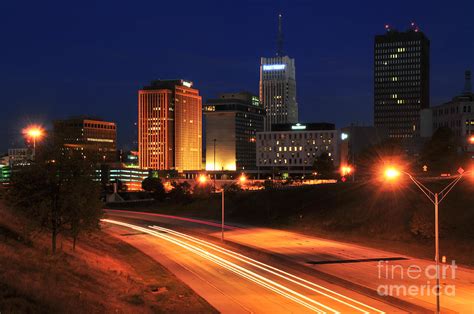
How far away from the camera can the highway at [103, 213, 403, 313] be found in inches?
1066

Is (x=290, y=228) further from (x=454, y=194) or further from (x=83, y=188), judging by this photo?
(x=83, y=188)

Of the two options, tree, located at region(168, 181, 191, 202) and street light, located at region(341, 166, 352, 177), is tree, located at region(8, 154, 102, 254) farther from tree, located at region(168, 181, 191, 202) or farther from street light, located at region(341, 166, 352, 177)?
street light, located at region(341, 166, 352, 177)

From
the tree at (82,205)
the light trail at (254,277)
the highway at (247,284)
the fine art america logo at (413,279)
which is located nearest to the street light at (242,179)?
the light trail at (254,277)

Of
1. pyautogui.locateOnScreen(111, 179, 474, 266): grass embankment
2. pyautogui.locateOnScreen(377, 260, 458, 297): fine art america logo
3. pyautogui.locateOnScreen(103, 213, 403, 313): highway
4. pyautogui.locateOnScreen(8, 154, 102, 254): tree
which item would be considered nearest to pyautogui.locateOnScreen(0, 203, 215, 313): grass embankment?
pyautogui.locateOnScreen(103, 213, 403, 313): highway

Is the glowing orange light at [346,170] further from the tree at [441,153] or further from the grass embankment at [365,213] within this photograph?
the grass embankment at [365,213]

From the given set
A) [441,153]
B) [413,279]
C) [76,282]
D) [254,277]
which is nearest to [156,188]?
[441,153]

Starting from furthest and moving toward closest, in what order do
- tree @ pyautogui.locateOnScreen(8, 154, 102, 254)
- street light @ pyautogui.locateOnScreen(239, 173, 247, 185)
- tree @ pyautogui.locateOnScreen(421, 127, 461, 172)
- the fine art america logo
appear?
street light @ pyautogui.locateOnScreen(239, 173, 247, 185) < tree @ pyautogui.locateOnScreen(421, 127, 461, 172) < tree @ pyautogui.locateOnScreen(8, 154, 102, 254) < the fine art america logo

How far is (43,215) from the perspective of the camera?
33.1 m

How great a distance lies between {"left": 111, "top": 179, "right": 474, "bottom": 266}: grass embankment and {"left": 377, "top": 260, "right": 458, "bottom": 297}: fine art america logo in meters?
5.55

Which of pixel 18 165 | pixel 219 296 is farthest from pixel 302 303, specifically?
pixel 18 165

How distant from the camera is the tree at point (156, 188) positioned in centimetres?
11538

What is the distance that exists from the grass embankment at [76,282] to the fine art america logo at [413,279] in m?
11.9

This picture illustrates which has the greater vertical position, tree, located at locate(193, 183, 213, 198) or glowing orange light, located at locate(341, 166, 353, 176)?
glowing orange light, located at locate(341, 166, 353, 176)

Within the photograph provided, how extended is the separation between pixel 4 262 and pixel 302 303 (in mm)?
15038
